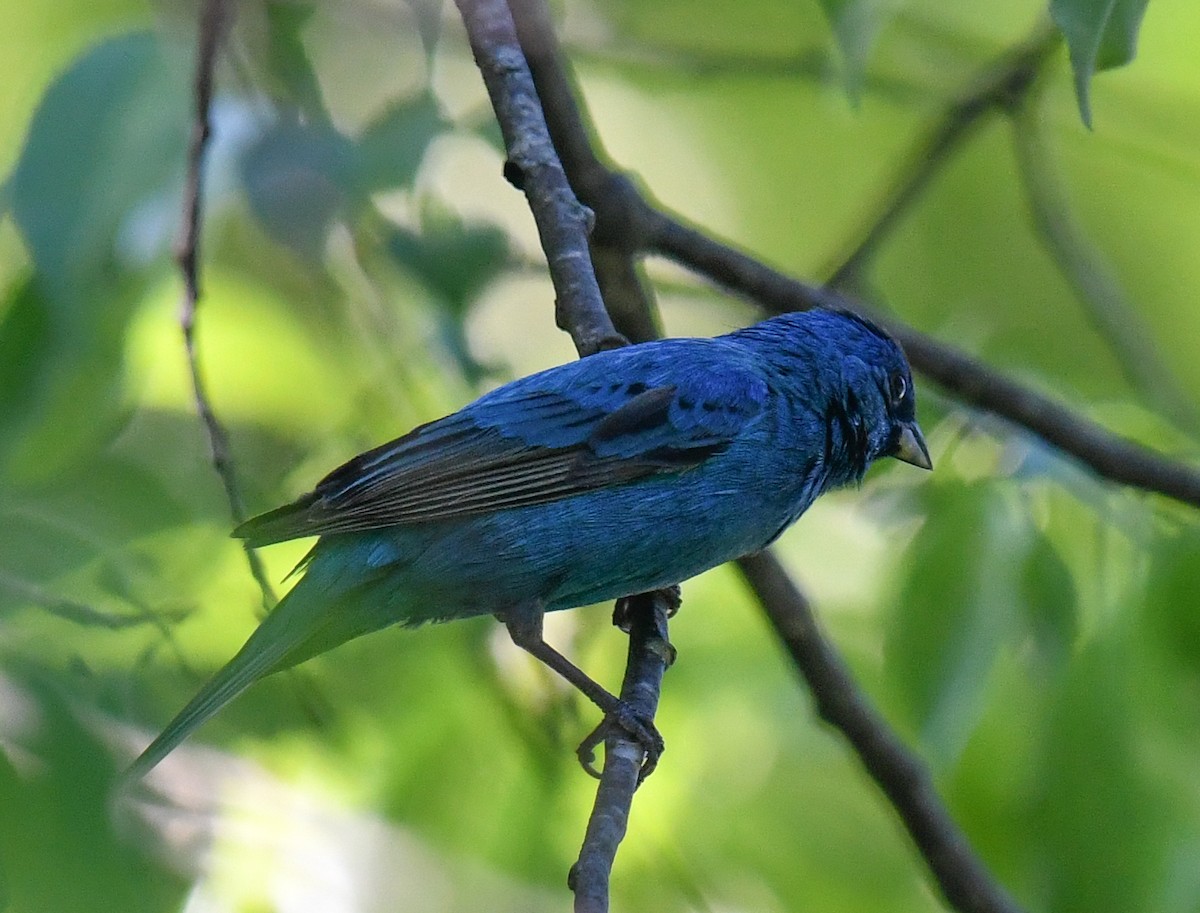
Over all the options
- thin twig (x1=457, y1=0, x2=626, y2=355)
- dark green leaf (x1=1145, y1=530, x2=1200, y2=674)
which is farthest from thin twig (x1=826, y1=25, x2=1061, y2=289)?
dark green leaf (x1=1145, y1=530, x2=1200, y2=674)

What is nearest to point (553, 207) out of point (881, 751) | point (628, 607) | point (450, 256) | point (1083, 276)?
point (450, 256)

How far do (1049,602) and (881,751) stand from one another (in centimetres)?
104

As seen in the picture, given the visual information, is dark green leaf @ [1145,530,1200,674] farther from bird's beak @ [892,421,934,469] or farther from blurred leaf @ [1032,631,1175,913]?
bird's beak @ [892,421,934,469]

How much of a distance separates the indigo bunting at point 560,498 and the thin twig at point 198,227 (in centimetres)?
24

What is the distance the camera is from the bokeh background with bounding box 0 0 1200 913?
3562mm

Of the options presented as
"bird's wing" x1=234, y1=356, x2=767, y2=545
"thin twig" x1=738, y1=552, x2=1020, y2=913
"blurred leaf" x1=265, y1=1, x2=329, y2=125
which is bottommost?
"thin twig" x1=738, y1=552, x2=1020, y2=913

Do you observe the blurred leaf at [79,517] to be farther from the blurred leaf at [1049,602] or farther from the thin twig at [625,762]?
the blurred leaf at [1049,602]

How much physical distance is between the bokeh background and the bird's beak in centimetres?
8

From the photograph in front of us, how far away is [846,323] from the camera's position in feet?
17.1

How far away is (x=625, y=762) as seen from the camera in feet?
11.3

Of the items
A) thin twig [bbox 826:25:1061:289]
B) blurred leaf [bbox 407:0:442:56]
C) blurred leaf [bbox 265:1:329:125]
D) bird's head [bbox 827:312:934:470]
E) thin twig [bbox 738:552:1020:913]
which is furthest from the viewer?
thin twig [bbox 826:25:1061:289]

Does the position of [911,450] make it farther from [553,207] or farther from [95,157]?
[95,157]

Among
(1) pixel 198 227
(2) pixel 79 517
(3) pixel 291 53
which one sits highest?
(3) pixel 291 53

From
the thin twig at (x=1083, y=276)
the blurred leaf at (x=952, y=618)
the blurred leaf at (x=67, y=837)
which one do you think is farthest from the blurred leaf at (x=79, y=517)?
the thin twig at (x=1083, y=276)
